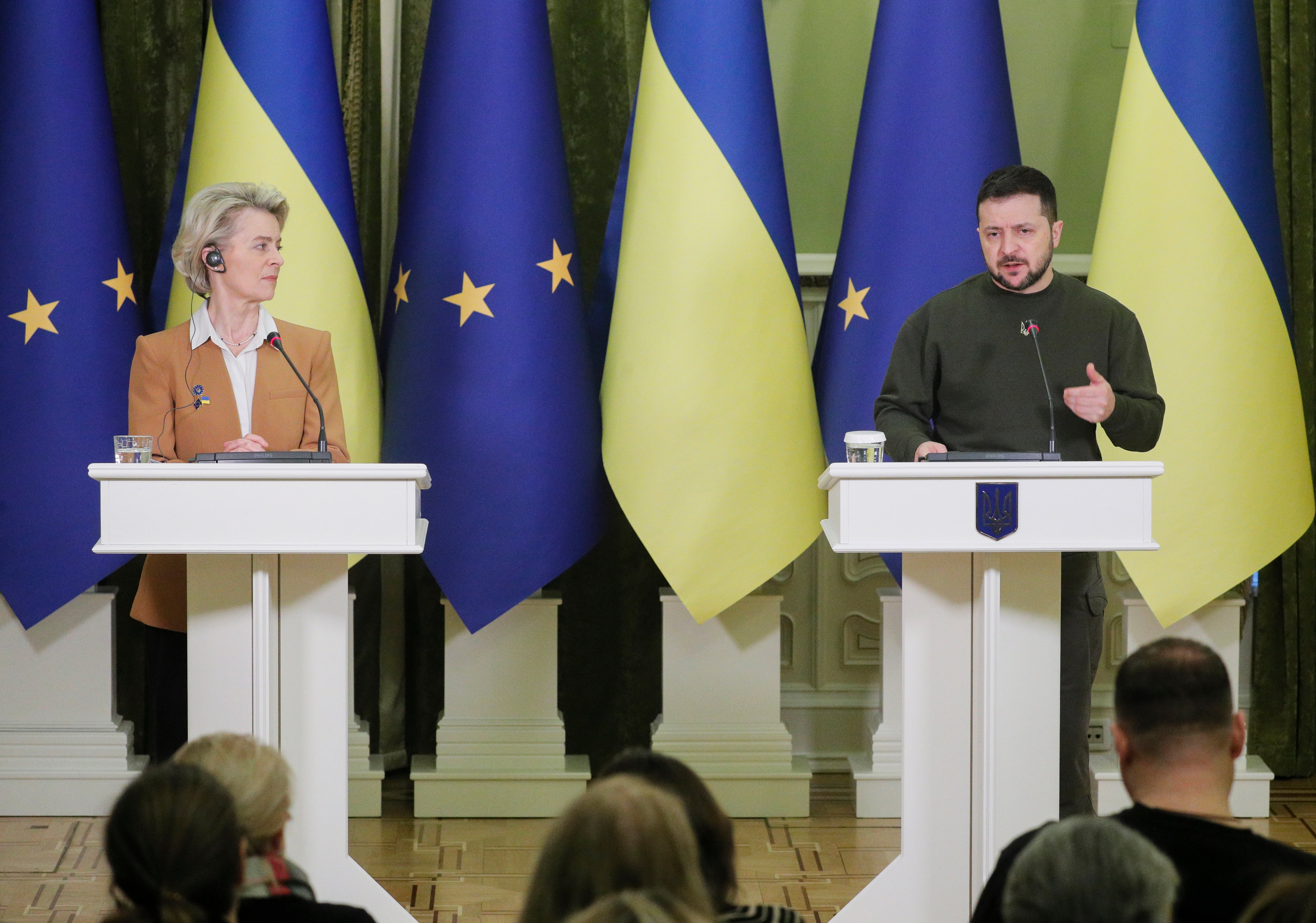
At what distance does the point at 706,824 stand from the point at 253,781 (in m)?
0.51

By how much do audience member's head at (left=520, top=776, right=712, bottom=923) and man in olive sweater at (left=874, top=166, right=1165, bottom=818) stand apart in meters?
1.59

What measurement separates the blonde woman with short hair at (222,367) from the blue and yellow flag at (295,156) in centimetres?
72

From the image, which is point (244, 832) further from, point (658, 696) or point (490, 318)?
point (658, 696)

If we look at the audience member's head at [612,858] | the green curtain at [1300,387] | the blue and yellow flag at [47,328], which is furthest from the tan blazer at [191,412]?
the green curtain at [1300,387]

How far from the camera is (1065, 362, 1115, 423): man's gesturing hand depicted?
2.51 metres

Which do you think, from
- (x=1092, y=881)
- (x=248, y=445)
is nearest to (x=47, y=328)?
(x=248, y=445)

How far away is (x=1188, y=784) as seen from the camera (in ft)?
5.05

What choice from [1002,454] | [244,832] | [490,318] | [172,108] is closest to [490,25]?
[490,318]

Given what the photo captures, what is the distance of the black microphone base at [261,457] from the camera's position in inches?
96.8

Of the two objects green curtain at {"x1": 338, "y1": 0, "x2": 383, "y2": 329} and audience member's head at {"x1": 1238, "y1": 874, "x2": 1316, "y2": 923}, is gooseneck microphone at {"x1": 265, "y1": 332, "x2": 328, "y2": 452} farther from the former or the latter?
audience member's head at {"x1": 1238, "y1": 874, "x2": 1316, "y2": 923}

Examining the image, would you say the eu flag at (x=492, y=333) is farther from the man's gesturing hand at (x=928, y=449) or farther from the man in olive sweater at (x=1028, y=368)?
the man's gesturing hand at (x=928, y=449)

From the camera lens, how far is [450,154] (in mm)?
3758

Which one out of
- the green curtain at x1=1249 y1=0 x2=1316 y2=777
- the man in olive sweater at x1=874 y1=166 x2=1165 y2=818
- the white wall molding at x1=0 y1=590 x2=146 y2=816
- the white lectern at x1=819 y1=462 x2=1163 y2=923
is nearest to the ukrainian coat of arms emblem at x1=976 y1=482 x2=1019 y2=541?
the white lectern at x1=819 y1=462 x2=1163 y2=923

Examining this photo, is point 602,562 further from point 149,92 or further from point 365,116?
point 149,92
